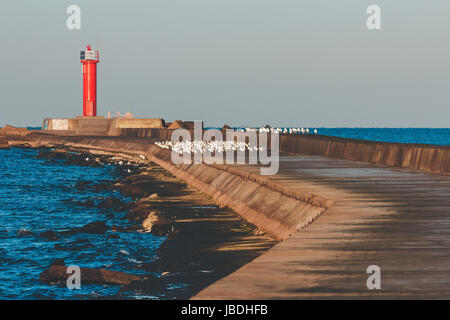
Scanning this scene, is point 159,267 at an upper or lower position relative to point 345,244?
lower

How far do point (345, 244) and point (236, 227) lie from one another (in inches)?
286

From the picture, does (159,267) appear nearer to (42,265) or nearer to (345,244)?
(42,265)

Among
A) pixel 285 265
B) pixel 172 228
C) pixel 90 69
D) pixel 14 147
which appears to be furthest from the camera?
pixel 14 147

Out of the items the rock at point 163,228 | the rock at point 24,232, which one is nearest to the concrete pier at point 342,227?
the rock at point 163,228

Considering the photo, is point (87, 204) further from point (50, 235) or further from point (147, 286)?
point (147, 286)

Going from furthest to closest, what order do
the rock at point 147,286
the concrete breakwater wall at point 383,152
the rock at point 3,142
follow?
the rock at point 3,142
the concrete breakwater wall at point 383,152
the rock at point 147,286

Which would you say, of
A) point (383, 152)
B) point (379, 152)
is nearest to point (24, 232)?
point (383, 152)

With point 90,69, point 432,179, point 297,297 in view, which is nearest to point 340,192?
point 432,179

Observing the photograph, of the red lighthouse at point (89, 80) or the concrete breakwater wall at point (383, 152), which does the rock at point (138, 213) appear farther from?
the red lighthouse at point (89, 80)

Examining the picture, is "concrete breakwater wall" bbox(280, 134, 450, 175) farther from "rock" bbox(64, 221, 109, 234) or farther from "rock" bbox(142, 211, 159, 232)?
"rock" bbox(64, 221, 109, 234)

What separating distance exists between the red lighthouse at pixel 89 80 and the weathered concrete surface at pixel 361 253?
253ft

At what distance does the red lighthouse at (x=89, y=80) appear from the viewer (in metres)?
91.1

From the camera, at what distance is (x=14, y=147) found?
106500mm

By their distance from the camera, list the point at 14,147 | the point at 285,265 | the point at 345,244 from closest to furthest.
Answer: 1. the point at 285,265
2. the point at 345,244
3. the point at 14,147
